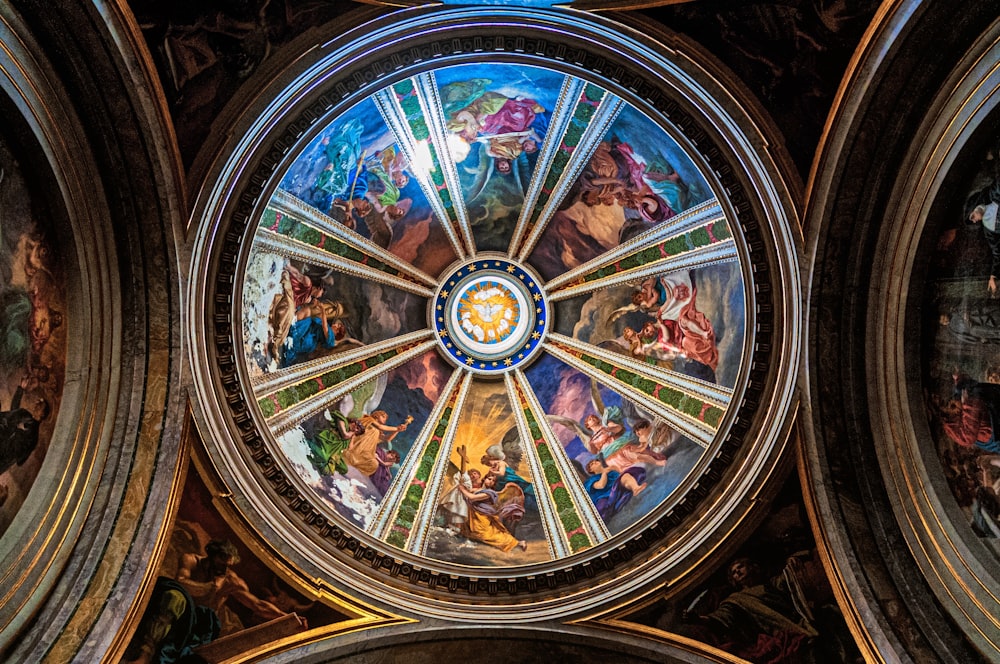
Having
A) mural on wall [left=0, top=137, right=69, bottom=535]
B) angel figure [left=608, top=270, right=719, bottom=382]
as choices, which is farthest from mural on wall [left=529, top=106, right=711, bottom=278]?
mural on wall [left=0, top=137, right=69, bottom=535]

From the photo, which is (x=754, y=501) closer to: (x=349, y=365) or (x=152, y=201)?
(x=349, y=365)

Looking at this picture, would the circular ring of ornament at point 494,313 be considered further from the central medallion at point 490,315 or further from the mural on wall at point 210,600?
the mural on wall at point 210,600

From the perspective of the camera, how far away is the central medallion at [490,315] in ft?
54.2

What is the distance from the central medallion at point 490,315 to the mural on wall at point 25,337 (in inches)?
297

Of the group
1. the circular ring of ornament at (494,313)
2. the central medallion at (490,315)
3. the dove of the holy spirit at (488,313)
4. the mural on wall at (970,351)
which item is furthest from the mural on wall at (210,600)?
the mural on wall at (970,351)

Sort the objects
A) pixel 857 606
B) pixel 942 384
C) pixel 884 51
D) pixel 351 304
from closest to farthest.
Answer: pixel 884 51 < pixel 942 384 < pixel 857 606 < pixel 351 304

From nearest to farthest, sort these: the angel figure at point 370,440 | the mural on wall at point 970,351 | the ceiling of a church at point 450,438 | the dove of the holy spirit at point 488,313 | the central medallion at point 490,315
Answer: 1. the mural on wall at point 970,351
2. the ceiling of a church at point 450,438
3. the angel figure at point 370,440
4. the central medallion at point 490,315
5. the dove of the holy spirit at point 488,313

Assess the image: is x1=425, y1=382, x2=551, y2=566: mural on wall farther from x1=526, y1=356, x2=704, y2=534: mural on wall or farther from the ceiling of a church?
x1=526, y1=356, x2=704, y2=534: mural on wall

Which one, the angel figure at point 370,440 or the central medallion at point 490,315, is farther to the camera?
the central medallion at point 490,315

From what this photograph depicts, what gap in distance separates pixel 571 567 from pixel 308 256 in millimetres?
6425

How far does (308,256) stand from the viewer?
14.1 m

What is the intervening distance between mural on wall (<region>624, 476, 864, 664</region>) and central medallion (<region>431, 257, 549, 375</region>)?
587cm

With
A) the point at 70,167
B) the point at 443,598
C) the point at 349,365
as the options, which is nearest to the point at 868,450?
the point at 443,598

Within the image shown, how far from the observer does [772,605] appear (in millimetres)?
11727
